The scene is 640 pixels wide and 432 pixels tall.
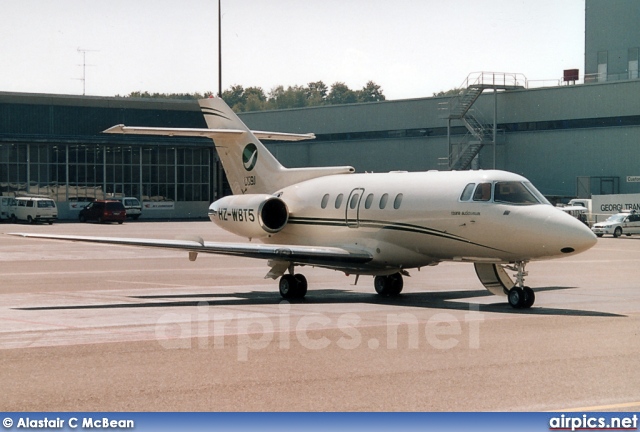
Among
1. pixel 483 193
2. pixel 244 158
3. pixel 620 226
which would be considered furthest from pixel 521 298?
pixel 620 226

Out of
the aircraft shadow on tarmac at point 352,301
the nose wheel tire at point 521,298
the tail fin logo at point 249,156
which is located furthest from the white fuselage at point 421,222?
the tail fin logo at point 249,156

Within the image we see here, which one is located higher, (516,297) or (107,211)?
(516,297)

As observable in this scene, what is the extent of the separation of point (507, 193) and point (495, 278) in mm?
1997

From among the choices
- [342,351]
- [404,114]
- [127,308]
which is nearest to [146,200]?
[404,114]

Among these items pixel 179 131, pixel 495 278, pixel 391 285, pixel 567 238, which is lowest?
pixel 391 285

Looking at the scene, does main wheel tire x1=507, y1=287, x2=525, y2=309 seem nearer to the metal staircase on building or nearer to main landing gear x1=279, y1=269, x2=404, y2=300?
main landing gear x1=279, y1=269, x2=404, y2=300

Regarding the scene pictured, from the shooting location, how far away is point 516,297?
2027 centimetres

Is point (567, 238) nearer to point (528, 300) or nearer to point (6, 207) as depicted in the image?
point (528, 300)

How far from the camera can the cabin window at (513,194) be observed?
68.8 ft

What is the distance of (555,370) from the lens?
41.1 ft

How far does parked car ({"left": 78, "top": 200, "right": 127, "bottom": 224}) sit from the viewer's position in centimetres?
7369

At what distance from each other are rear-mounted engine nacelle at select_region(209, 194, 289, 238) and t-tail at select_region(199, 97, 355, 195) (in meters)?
1.60

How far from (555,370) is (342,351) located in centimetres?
300

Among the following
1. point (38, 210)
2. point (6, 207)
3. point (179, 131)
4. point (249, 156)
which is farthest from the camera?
point (6, 207)
